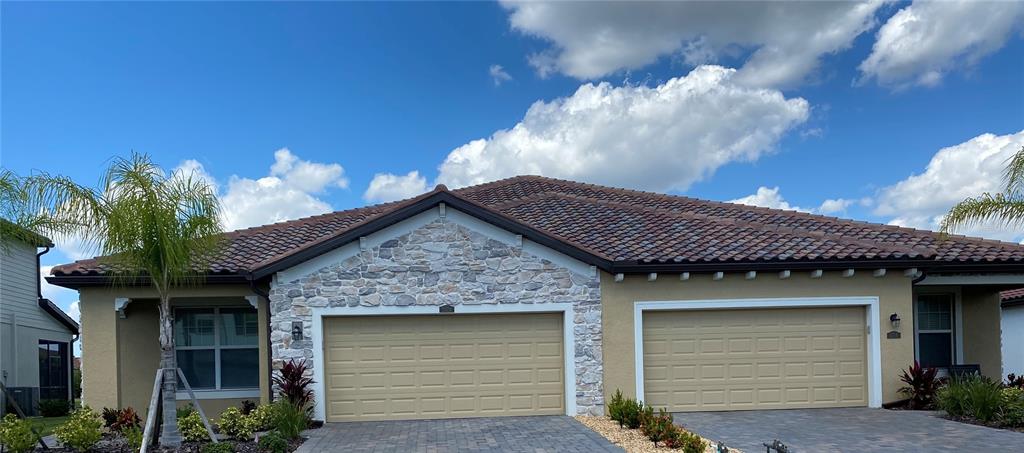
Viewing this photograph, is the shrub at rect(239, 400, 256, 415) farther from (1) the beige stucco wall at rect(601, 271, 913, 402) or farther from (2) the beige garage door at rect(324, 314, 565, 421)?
(1) the beige stucco wall at rect(601, 271, 913, 402)

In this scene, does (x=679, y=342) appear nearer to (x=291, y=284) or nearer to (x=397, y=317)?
(x=397, y=317)

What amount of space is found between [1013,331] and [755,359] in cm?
1241

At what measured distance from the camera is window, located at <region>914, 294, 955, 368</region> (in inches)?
615

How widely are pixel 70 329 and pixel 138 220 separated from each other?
17.1 metres

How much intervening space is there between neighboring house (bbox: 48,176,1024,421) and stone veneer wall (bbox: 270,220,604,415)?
0.08 ft

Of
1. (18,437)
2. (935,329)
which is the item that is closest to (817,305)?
(935,329)

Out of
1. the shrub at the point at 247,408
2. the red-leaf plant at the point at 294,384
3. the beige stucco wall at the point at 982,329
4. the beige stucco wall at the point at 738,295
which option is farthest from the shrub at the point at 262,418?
the beige stucco wall at the point at 982,329

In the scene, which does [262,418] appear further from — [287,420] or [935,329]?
[935,329]

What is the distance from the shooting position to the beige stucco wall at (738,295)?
13039 millimetres

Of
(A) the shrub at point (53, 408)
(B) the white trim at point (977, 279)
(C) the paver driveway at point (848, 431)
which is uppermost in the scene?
(B) the white trim at point (977, 279)

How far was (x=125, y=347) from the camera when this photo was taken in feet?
47.5

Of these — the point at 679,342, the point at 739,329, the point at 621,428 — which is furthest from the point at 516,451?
the point at 739,329

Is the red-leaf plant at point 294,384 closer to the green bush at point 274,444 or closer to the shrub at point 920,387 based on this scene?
the green bush at point 274,444

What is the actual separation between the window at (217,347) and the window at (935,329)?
45.1 feet
